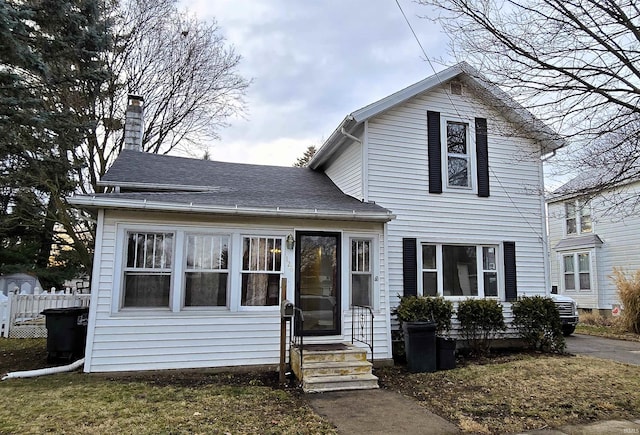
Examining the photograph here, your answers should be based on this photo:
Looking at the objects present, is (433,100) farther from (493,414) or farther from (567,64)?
(493,414)

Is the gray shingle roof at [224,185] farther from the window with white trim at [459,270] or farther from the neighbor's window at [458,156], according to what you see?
the neighbor's window at [458,156]

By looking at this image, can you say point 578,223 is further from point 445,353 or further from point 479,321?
point 445,353

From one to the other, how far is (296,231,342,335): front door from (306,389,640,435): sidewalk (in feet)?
6.41

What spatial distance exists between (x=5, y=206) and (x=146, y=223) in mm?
13360

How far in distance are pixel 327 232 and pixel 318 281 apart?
0.97 meters

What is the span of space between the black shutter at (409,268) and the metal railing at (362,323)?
1.30 meters

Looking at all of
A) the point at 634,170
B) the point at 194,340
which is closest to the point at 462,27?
the point at 634,170

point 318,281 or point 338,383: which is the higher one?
point 318,281

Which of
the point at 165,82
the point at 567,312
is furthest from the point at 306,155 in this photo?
the point at 567,312

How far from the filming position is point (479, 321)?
879 centimetres

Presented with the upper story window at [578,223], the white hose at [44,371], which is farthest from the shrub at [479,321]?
the upper story window at [578,223]

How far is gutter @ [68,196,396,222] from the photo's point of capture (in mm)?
6562

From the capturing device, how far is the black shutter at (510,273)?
9.67 metres

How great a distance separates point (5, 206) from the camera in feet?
53.9
